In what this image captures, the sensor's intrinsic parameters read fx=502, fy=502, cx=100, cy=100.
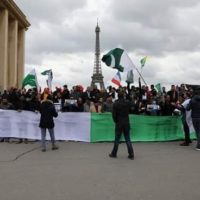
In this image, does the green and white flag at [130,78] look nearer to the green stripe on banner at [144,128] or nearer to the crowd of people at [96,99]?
the crowd of people at [96,99]

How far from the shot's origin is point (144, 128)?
18297 millimetres

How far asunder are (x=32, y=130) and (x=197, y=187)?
9.74 metres

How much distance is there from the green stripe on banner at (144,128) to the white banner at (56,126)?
32cm

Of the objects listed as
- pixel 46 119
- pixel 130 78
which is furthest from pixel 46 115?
pixel 130 78

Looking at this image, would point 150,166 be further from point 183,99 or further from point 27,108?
point 27,108

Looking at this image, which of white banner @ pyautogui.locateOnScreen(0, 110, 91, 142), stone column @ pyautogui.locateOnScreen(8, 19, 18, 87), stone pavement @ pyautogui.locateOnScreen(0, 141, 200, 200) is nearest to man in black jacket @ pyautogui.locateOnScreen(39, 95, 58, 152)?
stone pavement @ pyautogui.locateOnScreen(0, 141, 200, 200)

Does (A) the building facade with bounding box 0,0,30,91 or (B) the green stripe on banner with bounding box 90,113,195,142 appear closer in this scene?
(B) the green stripe on banner with bounding box 90,113,195,142

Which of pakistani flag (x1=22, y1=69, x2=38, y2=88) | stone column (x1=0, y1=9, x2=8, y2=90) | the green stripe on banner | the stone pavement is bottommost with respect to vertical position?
the stone pavement

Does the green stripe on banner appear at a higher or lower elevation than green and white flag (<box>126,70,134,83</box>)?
lower

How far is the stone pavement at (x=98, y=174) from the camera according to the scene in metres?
8.70

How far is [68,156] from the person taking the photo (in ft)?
45.3

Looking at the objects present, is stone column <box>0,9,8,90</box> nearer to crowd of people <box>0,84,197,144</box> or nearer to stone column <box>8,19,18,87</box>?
stone column <box>8,19,18,87</box>

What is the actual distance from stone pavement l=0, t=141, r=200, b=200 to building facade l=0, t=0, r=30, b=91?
1559 inches

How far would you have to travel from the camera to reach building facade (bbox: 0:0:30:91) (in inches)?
2141
